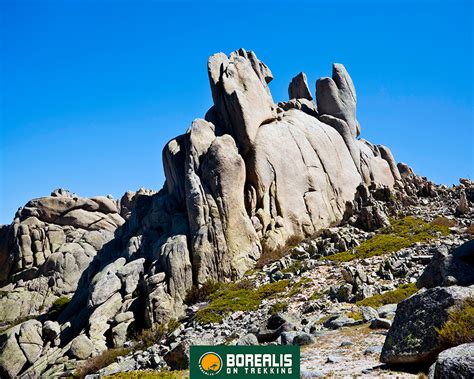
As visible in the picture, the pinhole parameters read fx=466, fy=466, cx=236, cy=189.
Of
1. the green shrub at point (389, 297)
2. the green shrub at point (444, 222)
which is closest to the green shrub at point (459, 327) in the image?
the green shrub at point (389, 297)

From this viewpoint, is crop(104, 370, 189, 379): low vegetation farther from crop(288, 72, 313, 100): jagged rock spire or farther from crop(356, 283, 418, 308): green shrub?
crop(288, 72, 313, 100): jagged rock spire

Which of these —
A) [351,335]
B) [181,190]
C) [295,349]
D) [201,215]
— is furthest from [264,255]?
[295,349]

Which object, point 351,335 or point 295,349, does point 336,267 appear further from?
point 295,349

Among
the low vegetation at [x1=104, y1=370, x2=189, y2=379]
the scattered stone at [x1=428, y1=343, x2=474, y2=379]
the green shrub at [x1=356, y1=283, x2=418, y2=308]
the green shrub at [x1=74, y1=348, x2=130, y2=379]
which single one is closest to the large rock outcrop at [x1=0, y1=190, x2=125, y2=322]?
the green shrub at [x1=74, y1=348, x2=130, y2=379]

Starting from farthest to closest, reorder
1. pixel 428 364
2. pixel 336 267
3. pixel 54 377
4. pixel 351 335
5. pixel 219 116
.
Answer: pixel 219 116 < pixel 336 267 < pixel 54 377 < pixel 351 335 < pixel 428 364

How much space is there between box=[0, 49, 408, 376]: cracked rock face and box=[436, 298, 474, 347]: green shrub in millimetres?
26551

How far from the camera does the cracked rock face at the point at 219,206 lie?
3847cm

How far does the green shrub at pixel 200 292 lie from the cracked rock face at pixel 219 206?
61 cm

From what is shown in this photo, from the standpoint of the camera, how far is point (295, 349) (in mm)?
13867

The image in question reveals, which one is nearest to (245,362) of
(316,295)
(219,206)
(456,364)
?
(456,364)

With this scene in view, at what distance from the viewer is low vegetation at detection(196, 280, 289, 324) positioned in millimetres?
31578

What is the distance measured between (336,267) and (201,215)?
43.0ft

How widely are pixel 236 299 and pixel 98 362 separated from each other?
10.1 metres

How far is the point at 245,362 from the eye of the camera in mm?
13727
